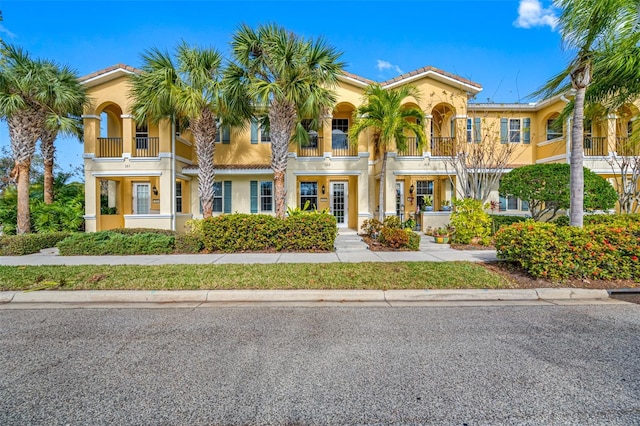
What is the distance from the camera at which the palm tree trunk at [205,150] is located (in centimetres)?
1266

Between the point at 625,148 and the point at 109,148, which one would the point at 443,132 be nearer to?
the point at 625,148

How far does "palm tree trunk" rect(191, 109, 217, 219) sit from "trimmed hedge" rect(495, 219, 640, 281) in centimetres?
1120

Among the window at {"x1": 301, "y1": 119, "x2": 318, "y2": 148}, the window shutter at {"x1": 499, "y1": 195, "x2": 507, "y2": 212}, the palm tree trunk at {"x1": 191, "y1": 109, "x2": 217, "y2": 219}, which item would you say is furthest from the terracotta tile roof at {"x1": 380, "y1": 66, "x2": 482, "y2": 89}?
the palm tree trunk at {"x1": 191, "y1": 109, "x2": 217, "y2": 219}

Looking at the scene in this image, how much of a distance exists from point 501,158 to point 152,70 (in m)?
15.2

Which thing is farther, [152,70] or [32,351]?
[152,70]

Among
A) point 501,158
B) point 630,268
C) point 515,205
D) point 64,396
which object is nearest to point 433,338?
point 64,396

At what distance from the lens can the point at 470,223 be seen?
37.7ft

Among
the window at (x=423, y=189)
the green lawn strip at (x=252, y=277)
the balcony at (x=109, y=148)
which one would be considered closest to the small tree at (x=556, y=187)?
the window at (x=423, y=189)

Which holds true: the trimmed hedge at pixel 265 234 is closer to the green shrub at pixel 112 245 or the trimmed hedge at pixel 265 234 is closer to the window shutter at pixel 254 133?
the green shrub at pixel 112 245

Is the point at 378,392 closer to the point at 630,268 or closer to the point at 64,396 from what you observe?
the point at 64,396

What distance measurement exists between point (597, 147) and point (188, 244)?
2034cm

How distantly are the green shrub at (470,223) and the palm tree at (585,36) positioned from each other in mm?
4029

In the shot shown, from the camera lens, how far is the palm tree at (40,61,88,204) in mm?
12578

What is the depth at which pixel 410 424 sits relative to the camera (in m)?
2.48
